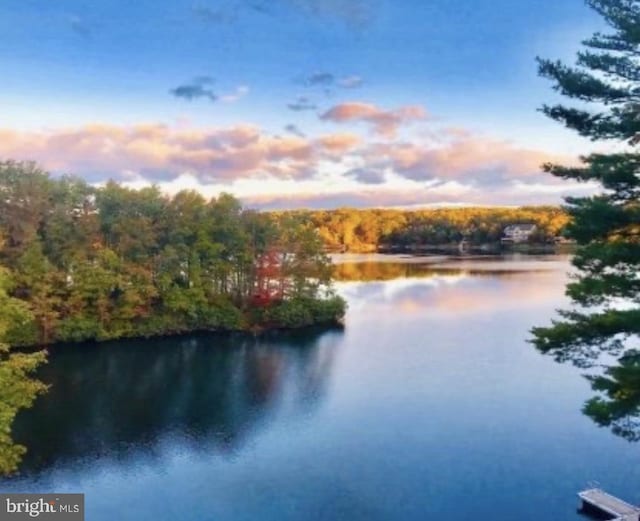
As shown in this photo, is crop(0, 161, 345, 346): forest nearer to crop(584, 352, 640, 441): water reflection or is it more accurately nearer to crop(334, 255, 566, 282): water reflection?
crop(334, 255, 566, 282): water reflection

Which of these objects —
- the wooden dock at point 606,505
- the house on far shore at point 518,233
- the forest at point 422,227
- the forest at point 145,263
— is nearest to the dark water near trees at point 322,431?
the wooden dock at point 606,505

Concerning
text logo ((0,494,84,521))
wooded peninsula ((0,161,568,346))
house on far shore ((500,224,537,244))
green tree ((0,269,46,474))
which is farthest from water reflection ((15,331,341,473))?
house on far shore ((500,224,537,244))

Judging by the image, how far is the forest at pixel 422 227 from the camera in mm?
104688

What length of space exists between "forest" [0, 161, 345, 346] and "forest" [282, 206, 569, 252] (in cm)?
6154

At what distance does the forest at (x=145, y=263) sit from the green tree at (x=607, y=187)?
26.9 metres

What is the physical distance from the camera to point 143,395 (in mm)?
23234

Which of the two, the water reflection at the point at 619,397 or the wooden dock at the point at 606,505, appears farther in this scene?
the wooden dock at the point at 606,505

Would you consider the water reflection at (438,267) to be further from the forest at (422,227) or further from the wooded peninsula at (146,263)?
the forest at (422,227)

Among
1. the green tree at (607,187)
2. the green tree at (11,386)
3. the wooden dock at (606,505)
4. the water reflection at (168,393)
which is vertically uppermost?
the green tree at (607,187)

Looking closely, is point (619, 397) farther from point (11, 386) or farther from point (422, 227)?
point (422, 227)

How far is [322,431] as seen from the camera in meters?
19.4

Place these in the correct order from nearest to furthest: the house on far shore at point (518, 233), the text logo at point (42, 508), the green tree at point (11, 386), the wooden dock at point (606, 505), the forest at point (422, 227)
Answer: the text logo at point (42, 508) < the green tree at point (11, 386) < the wooden dock at point (606, 505) < the house on far shore at point (518, 233) < the forest at point (422, 227)

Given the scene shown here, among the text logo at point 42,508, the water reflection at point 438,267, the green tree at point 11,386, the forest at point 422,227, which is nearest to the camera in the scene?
the text logo at point 42,508

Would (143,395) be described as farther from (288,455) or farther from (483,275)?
(483,275)
